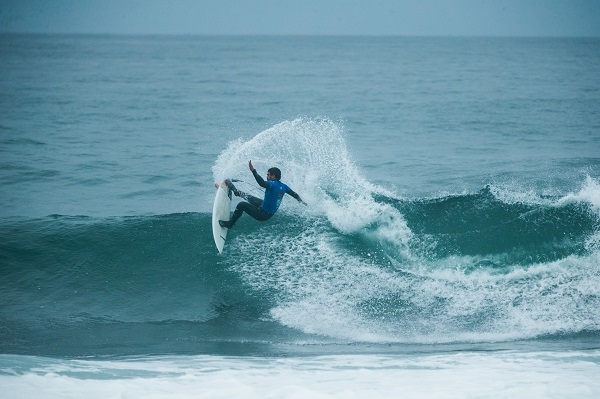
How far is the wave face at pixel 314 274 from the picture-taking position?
30.7 ft

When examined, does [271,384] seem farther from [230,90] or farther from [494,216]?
[230,90]

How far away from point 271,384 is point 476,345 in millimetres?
3070

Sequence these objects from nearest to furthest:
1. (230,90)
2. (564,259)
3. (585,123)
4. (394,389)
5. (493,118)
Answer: (394,389) → (564,259) → (585,123) → (493,118) → (230,90)

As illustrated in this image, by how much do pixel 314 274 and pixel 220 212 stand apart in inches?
86.1

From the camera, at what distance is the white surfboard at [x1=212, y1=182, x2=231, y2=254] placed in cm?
1168

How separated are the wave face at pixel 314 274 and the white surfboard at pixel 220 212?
30 cm

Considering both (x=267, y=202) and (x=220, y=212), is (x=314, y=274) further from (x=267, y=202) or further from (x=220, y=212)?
(x=220, y=212)

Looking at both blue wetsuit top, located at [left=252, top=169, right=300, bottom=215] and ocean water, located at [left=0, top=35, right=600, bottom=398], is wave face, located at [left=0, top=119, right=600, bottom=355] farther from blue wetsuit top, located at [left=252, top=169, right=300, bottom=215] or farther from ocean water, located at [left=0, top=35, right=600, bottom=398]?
blue wetsuit top, located at [left=252, top=169, right=300, bottom=215]

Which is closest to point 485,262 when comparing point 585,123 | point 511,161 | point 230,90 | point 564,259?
point 564,259

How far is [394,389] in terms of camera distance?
7.16 m

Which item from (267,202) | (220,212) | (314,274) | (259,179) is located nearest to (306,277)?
(314,274)

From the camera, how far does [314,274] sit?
10.9 metres

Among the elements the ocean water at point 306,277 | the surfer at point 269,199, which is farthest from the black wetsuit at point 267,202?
the ocean water at point 306,277

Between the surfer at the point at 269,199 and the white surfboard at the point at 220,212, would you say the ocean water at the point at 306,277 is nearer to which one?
the white surfboard at the point at 220,212
